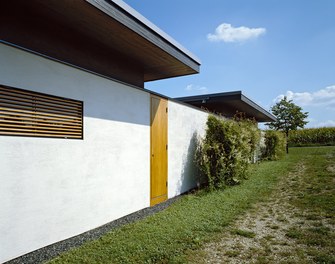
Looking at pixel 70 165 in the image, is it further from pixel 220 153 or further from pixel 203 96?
pixel 203 96

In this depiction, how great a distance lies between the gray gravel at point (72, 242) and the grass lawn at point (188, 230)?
17cm

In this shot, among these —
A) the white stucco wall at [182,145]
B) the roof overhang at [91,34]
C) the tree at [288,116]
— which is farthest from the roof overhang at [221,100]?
the tree at [288,116]

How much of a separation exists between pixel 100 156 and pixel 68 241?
57.8 inches

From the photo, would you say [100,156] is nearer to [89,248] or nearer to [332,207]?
[89,248]

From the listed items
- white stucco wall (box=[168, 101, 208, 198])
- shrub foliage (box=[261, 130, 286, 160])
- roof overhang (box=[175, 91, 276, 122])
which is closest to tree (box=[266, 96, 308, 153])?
shrub foliage (box=[261, 130, 286, 160])

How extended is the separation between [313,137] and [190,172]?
2816cm

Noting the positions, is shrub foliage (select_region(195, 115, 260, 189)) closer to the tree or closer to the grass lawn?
the grass lawn

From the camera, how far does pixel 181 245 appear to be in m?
3.43

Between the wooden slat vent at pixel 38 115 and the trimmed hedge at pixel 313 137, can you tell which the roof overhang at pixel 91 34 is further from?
the trimmed hedge at pixel 313 137

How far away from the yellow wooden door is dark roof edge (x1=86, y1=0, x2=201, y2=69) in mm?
1322

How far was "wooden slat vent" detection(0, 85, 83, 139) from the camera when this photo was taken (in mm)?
2971

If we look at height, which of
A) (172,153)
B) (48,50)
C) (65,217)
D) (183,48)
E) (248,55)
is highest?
(248,55)

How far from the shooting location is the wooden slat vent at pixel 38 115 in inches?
117

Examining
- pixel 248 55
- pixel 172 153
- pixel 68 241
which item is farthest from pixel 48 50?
pixel 248 55
